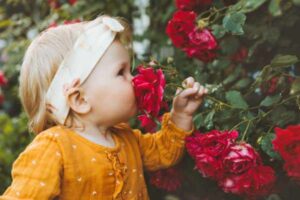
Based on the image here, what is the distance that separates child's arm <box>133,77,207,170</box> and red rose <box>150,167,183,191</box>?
0.58ft

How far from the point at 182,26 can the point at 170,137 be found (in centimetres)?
41

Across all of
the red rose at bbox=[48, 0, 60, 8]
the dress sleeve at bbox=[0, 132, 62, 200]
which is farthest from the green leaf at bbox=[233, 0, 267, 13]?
the red rose at bbox=[48, 0, 60, 8]

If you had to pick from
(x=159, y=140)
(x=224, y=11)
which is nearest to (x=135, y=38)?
(x=224, y=11)

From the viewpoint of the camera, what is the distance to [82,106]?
2.03 metres

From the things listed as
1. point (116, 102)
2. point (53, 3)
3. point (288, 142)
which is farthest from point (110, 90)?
point (53, 3)

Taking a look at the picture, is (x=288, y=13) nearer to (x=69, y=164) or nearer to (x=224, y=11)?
(x=224, y=11)

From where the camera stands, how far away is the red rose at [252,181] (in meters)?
2.03

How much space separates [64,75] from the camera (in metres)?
2.01

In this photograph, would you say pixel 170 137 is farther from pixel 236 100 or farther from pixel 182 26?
pixel 182 26

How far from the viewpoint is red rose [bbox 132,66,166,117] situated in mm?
1986

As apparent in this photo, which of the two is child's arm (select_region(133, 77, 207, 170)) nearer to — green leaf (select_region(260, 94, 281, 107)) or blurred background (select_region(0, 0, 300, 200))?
blurred background (select_region(0, 0, 300, 200))

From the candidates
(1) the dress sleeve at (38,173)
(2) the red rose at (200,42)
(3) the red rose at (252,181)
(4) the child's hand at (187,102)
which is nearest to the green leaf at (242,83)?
(2) the red rose at (200,42)

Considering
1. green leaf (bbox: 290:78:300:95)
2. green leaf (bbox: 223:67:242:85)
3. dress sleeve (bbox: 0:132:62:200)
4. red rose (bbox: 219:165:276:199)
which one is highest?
dress sleeve (bbox: 0:132:62:200)

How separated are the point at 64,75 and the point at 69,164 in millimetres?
291
